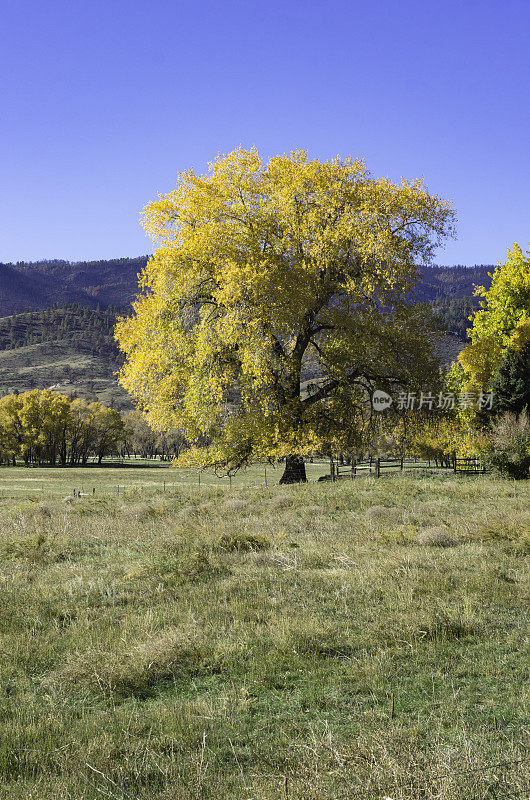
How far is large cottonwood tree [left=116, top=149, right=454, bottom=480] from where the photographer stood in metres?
22.4

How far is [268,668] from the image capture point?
5801 millimetres

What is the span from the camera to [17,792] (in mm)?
3812

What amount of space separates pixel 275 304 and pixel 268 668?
17.2m

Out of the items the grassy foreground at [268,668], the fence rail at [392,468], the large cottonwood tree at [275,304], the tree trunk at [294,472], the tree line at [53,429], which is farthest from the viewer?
the tree line at [53,429]

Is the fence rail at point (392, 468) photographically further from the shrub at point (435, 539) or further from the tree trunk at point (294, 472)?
the shrub at point (435, 539)

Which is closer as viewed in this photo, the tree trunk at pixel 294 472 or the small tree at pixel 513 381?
the tree trunk at pixel 294 472

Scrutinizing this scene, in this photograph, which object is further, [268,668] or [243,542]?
[243,542]

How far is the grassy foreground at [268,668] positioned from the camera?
152 inches

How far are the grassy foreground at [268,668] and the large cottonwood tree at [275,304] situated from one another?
38.4ft

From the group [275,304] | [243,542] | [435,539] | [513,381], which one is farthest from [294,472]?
[513,381]

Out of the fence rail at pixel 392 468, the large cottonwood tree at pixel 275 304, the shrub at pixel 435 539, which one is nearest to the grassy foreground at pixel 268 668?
the shrub at pixel 435 539

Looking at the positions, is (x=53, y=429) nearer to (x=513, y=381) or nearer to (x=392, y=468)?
(x=392, y=468)

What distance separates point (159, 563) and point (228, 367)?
554 inches

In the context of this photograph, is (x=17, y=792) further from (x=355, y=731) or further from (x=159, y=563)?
(x=159, y=563)
